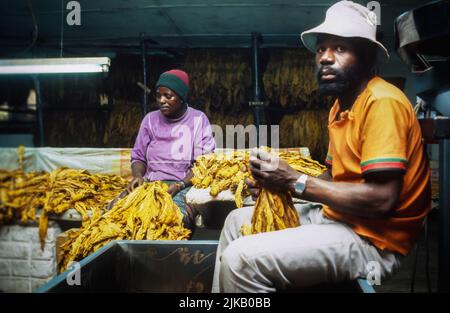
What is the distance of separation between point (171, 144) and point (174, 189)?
74 cm

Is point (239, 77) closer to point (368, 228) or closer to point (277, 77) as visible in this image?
point (277, 77)

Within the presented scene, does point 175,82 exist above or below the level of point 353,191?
above

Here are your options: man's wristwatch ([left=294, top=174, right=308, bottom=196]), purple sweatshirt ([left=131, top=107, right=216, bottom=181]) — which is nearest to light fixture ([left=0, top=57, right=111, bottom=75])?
purple sweatshirt ([left=131, top=107, right=216, bottom=181])

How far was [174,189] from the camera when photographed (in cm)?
386

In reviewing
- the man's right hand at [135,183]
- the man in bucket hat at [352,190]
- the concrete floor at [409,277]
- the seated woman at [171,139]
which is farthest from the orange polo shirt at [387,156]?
the man's right hand at [135,183]

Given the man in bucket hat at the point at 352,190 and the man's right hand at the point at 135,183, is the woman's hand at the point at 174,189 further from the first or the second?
the man in bucket hat at the point at 352,190

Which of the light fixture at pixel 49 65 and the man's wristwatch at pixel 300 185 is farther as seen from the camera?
the light fixture at pixel 49 65

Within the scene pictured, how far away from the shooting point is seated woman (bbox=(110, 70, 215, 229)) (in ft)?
14.1

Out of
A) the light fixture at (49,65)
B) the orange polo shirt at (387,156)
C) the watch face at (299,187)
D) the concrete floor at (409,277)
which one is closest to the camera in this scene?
the orange polo shirt at (387,156)

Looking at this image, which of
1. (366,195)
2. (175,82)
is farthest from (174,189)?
(366,195)

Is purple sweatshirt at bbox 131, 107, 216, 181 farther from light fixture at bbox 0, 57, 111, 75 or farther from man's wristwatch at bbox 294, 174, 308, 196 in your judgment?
man's wristwatch at bbox 294, 174, 308, 196

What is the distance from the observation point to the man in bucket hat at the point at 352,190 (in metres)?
1.58

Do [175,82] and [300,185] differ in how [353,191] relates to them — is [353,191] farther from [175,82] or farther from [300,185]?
[175,82]

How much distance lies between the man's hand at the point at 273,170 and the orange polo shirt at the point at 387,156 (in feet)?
0.99
